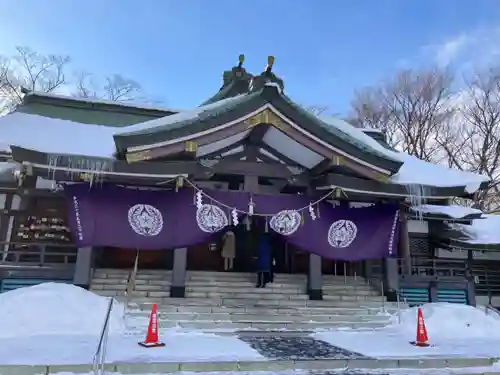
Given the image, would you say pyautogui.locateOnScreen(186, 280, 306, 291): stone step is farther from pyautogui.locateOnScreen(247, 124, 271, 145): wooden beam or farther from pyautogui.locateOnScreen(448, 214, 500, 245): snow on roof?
pyautogui.locateOnScreen(448, 214, 500, 245): snow on roof

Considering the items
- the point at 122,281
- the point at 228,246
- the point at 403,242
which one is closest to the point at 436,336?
the point at 403,242

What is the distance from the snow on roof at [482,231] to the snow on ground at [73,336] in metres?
10.6

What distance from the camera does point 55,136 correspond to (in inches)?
464

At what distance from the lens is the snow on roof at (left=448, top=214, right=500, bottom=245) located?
1444 centimetres

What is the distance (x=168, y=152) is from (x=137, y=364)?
5.49m

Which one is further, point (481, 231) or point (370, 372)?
point (481, 231)

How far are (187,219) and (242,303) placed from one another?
2590 millimetres

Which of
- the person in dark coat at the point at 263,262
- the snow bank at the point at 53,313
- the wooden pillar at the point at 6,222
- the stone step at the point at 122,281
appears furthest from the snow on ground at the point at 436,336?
the wooden pillar at the point at 6,222

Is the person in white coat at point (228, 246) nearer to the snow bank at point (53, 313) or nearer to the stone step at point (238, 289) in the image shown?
the stone step at point (238, 289)

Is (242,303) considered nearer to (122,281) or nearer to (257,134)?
(122,281)

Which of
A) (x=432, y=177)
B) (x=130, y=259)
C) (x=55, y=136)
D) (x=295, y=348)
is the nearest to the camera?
(x=295, y=348)

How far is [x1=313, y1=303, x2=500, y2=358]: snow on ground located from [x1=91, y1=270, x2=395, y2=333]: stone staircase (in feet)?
1.95

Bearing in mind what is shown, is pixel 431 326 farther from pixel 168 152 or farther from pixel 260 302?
pixel 168 152

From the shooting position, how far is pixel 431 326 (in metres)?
9.85
